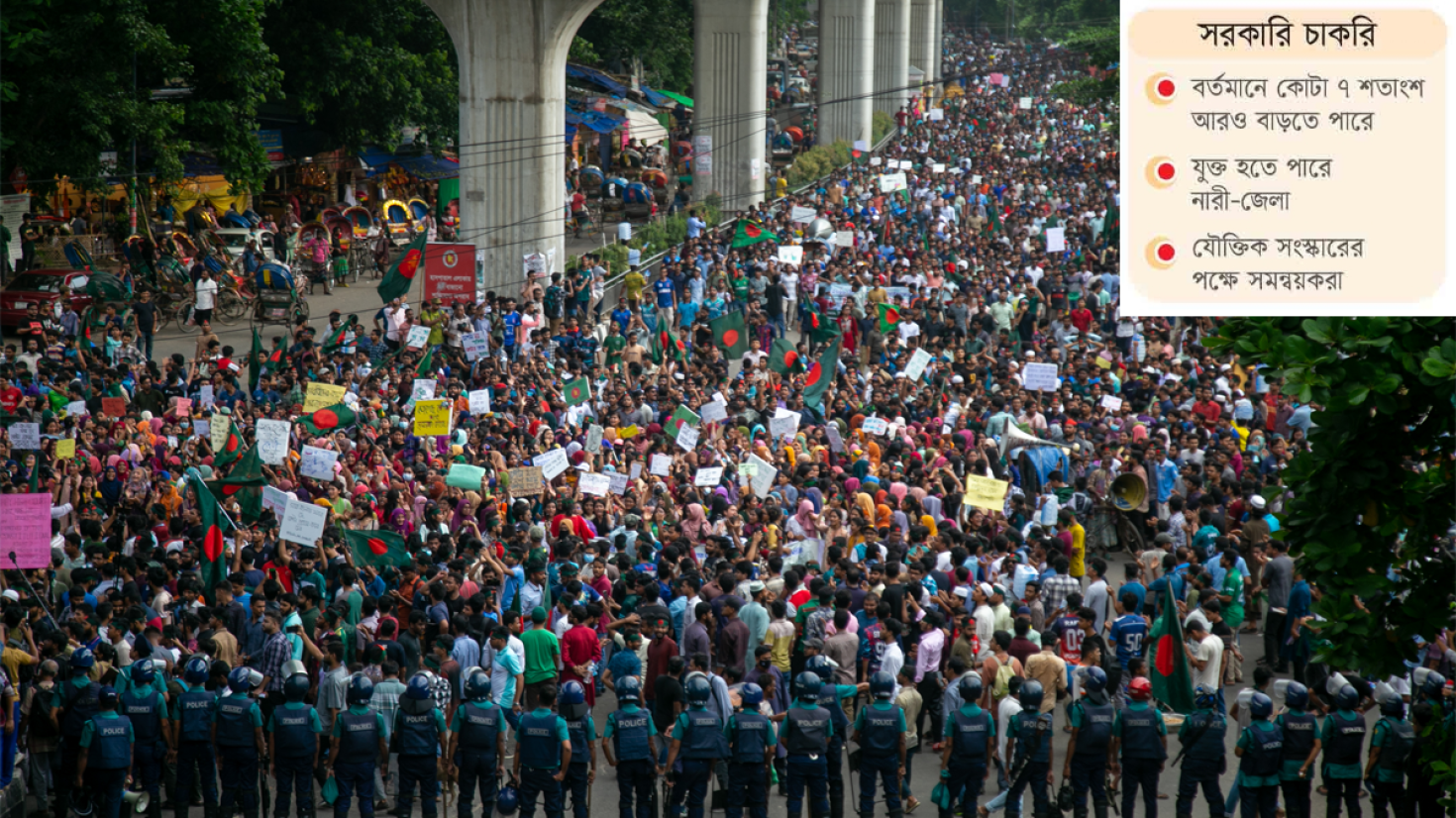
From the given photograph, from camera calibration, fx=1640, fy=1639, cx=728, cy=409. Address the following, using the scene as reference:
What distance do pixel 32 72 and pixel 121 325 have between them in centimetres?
532

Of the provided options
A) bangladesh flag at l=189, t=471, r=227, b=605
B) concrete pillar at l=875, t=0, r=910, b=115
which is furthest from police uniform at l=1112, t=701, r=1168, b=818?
concrete pillar at l=875, t=0, r=910, b=115

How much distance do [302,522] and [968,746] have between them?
569 centimetres

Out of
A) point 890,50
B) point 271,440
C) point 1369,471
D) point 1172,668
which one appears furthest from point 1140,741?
point 890,50

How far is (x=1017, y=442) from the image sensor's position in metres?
18.0

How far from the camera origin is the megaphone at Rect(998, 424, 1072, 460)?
1777cm

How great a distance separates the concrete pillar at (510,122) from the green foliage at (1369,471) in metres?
21.8

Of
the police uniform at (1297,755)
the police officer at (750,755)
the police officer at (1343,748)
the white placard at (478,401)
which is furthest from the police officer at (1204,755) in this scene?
the white placard at (478,401)

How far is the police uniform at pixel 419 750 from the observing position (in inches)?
432

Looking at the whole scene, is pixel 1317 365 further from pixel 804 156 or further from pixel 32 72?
pixel 804 156

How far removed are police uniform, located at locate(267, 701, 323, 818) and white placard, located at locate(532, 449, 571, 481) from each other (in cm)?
517

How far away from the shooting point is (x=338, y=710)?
1127 centimetres

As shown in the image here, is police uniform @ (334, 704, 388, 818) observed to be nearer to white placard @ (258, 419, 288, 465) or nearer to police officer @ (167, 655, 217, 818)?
police officer @ (167, 655, 217, 818)

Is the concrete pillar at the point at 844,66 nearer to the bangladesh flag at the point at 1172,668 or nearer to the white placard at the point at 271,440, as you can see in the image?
the white placard at the point at 271,440

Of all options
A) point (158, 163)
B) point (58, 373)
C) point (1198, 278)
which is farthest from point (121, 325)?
point (1198, 278)
